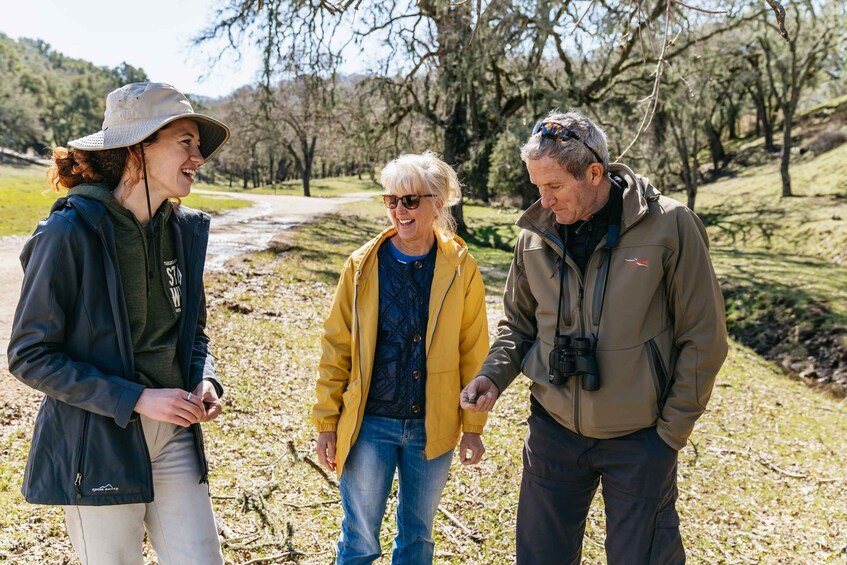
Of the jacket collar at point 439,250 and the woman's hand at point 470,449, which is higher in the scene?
the jacket collar at point 439,250

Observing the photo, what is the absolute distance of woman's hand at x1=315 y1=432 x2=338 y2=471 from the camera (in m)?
2.64

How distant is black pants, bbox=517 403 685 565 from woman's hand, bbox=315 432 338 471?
82cm

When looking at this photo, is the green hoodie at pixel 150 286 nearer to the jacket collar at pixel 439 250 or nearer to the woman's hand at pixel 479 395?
the jacket collar at pixel 439 250

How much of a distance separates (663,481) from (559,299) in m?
0.76

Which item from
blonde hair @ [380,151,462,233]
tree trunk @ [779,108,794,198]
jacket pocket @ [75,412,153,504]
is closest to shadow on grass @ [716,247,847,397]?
blonde hair @ [380,151,462,233]

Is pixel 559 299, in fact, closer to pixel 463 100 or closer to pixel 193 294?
pixel 193 294

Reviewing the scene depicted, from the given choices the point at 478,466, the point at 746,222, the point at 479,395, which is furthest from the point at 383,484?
the point at 746,222

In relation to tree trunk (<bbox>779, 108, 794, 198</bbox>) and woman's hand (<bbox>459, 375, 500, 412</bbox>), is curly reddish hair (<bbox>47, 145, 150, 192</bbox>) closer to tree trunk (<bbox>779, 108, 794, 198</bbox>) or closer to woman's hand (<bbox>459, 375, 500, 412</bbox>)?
woman's hand (<bbox>459, 375, 500, 412</bbox>)

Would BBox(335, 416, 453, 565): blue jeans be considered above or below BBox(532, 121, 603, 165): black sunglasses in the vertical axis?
below

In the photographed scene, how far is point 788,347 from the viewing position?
947 centimetres

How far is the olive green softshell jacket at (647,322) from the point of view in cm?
221

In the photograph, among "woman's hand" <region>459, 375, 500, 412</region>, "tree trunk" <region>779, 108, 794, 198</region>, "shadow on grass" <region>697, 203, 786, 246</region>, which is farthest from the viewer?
"tree trunk" <region>779, 108, 794, 198</region>

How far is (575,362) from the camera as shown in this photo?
7.54 ft

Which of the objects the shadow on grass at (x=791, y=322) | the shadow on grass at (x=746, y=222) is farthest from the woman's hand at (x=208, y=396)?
the shadow on grass at (x=746, y=222)
